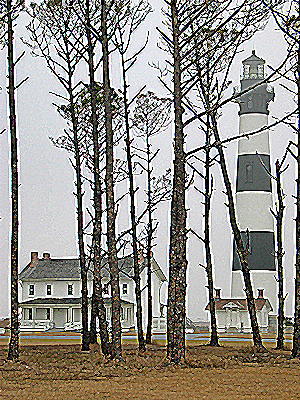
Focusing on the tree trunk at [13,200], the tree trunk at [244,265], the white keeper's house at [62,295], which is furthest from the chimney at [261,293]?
the tree trunk at [13,200]

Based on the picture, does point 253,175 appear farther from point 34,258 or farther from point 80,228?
point 34,258

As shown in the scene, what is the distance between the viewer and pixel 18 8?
1955cm

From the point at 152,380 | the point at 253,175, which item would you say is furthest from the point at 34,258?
the point at 152,380

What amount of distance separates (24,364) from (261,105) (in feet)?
96.1

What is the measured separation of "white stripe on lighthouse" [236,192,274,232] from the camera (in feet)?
132

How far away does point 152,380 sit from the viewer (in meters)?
11.8

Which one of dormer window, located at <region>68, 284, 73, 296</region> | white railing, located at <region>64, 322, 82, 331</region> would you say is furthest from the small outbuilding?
dormer window, located at <region>68, 284, 73, 296</region>

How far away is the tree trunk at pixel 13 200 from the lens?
17.2m

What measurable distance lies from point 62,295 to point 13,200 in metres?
36.4

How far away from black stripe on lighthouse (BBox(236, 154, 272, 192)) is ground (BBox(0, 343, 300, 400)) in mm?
25061

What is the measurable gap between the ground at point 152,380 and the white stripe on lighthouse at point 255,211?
24.5 meters

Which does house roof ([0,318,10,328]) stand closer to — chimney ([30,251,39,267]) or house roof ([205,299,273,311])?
chimney ([30,251,39,267])

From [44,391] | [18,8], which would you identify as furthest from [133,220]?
[44,391]

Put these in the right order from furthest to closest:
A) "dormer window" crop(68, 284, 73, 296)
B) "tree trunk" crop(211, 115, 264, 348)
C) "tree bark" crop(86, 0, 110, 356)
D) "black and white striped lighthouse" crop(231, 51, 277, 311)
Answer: "dormer window" crop(68, 284, 73, 296) → "black and white striped lighthouse" crop(231, 51, 277, 311) → "tree trunk" crop(211, 115, 264, 348) → "tree bark" crop(86, 0, 110, 356)
